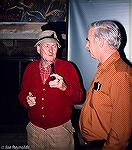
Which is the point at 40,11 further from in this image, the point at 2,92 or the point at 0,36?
the point at 2,92

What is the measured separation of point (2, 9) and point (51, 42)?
3.27 metres

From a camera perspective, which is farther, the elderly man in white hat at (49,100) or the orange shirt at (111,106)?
the elderly man in white hat at (49,100)

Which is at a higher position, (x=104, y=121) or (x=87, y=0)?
(x=87, y=0)

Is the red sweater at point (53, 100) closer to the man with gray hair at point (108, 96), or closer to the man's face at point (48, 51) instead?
the man's face at point (48, 51)

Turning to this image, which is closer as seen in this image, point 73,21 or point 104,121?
point 104,121

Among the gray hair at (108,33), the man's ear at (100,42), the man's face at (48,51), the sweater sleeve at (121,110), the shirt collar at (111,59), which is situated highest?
the gray hair at (108,33)

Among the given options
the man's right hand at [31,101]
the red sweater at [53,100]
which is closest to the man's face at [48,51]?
the red sweater at [53,100]

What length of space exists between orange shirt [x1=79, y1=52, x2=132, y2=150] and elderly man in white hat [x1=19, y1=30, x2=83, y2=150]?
33.1 inches

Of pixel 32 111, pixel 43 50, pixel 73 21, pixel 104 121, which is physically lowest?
pixel 32 111

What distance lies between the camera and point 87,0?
4609 millimetres

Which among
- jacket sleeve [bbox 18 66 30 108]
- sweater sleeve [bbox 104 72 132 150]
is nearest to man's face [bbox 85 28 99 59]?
sweater sleeve [bbox 104 72 132 150]

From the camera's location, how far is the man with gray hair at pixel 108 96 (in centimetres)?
225

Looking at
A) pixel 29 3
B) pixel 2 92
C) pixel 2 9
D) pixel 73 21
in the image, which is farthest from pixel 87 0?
pixel 2 92

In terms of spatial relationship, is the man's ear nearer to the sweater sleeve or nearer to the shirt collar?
the shirt collar
